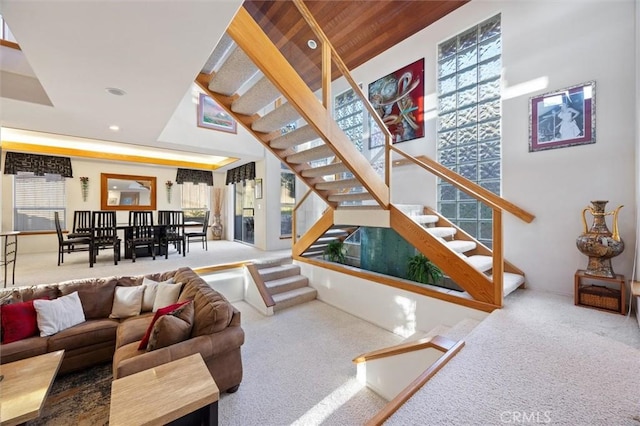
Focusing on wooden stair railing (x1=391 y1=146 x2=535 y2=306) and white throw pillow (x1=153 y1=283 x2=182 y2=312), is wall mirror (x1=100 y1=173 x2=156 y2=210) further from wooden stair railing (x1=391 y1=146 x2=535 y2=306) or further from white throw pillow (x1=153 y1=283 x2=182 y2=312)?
wooden stair railing (x1=391 y1=146 x2=535 y2=306)

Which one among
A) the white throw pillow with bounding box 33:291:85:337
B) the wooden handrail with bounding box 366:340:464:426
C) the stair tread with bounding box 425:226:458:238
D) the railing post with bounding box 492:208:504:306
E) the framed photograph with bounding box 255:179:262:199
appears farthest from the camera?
the framed photograph with bounding box 255:179:262:199

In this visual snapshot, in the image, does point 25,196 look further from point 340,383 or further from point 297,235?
point 340,383

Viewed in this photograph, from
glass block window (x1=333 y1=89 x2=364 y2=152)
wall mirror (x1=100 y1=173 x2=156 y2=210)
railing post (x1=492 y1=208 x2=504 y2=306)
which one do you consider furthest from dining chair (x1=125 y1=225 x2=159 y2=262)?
railing post (x1=492 y1=208 x2=504 y2=306)

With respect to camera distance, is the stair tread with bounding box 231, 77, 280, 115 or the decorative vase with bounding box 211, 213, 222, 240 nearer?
the stair tread with bounding box 231, 77, 280, 115

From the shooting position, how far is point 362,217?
387 cm

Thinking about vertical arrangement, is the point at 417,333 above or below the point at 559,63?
below

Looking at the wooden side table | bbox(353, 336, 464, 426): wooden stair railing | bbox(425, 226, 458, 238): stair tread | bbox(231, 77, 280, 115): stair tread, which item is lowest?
bbox(353, 336, 464, 426): wooden stair railing

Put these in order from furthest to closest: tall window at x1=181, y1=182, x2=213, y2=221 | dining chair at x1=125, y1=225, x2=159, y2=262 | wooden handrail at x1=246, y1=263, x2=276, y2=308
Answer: tall window at x1=181, y1=182, x2=213, y2=221, dining chair at x1=125, y1=225, x2=159, y2=262, wooden handrail at x1=246, y1=263, x2=276, y2=308

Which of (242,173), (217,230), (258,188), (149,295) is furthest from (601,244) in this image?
(217,230)

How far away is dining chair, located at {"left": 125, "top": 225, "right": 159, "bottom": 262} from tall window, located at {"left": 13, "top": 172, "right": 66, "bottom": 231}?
8.40ft

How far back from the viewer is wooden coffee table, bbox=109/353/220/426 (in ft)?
4.34

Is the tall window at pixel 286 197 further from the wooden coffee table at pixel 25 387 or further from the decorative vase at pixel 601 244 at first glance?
the decorative vase at pixel 601 244

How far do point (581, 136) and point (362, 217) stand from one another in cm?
262

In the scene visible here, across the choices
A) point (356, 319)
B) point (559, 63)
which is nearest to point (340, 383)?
point (356, 319)
